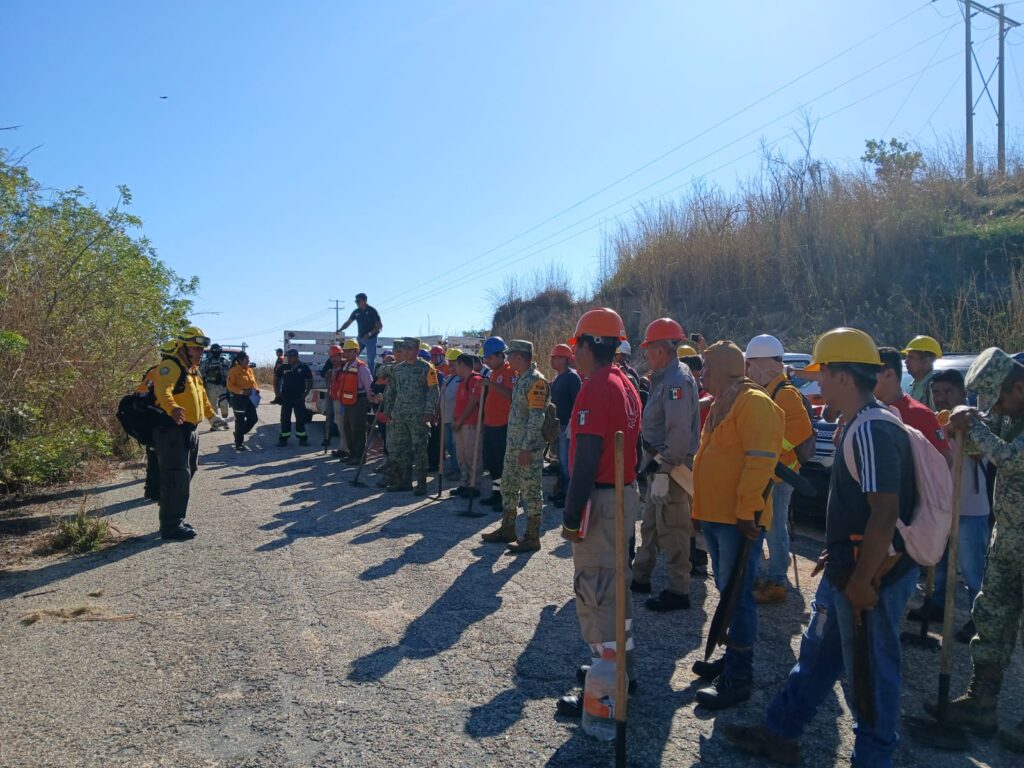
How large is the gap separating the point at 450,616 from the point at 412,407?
4893 mm

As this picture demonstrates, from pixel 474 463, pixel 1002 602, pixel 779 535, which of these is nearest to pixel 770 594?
pixel 779 535

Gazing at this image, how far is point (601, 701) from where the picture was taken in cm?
338

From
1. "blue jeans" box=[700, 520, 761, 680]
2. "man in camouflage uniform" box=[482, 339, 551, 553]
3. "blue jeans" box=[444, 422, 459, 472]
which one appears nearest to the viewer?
"blue jeans" box=[700, 520, 761, 680]

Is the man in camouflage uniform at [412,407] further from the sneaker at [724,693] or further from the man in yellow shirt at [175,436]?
the sneaker at [724,693]

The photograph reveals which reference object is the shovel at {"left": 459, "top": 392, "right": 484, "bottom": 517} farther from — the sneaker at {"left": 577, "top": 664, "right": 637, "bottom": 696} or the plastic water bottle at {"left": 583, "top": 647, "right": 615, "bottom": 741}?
the plastic water bottle at {"left": 583, "top": 647, "right": 615, "bottom": 741}

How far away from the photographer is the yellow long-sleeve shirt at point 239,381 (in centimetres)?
1350

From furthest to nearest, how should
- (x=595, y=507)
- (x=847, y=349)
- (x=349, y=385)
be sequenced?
1. (x=349, y=385)
2. (x=595, y=507)
3. (x=847, y=349)

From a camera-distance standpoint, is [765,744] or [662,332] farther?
[662,332]

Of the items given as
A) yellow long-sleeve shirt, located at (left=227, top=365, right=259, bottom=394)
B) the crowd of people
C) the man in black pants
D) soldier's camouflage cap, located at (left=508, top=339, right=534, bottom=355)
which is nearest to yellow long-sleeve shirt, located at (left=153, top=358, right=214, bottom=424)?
soldier's camouflage cap, located at (left=508, top=339, right=534, bottom=355)

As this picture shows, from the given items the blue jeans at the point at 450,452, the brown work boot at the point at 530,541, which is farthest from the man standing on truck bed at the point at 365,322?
the brown work boot at the point at 530,541

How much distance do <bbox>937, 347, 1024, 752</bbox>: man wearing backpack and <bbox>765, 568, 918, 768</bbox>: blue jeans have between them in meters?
0.97

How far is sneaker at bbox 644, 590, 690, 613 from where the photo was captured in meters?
5.19

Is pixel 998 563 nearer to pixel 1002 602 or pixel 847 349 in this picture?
pixel 1002 602

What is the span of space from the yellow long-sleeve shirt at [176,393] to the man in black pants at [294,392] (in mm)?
6975
